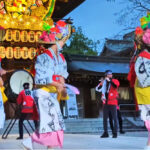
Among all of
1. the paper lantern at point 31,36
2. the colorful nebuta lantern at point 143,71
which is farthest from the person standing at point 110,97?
the paper lantern at point 31,36

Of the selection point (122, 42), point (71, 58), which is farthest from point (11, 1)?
point (122, 42)

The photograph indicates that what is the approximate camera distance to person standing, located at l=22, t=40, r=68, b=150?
15.6 feet

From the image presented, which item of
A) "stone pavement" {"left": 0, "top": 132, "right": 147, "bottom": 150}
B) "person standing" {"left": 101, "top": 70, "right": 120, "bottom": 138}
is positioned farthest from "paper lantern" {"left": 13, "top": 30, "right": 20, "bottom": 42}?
"stone pavement" {"left": 0, "top": 132, "right": 147, "bottom": 150}

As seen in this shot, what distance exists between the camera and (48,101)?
482cm

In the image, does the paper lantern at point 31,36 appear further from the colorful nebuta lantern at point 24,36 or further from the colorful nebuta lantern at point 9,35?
the colorful nebuta lantern at point 9,35

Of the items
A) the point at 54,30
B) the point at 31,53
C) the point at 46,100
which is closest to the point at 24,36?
the point at 31,53

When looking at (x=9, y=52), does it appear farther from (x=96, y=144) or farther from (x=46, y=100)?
(x=46, y=100)

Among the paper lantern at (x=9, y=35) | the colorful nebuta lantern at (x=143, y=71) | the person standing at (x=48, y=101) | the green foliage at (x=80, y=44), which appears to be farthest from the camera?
the green foliage at (x=80, y=44)

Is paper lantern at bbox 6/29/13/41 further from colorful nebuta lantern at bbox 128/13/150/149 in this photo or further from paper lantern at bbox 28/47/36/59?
colorful nebuta lantern at bbox 128/13/150/149

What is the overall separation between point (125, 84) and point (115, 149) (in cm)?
1390

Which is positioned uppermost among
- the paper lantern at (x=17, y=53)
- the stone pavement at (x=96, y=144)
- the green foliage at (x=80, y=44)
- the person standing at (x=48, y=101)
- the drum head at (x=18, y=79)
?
the green foliage at (x=80, y=44)

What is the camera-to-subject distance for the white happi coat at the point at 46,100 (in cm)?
477

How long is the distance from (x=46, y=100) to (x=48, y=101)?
0.09 ft

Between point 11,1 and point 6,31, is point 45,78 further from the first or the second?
point 11,1
